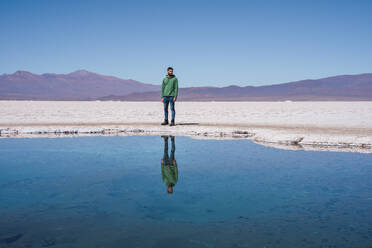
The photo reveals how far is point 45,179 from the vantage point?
4.12 meters

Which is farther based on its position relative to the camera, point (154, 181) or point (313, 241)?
point (154, 181)

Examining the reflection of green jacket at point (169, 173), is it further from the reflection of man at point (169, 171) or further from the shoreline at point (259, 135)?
the shoreline at point (259, 135)

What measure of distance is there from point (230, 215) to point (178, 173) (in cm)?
147

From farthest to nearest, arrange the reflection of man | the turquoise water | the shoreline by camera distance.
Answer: the shoreline → the reflection of man → the turquoise water

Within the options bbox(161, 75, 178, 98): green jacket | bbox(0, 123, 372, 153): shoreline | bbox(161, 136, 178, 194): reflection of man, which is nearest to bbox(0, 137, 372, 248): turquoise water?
bbox(161, 136, 178, 194): reflection of man

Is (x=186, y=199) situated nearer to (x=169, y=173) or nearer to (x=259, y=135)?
(x=169, y=173)

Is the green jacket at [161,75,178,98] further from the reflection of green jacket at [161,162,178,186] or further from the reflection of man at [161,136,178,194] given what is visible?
the reflection of green jacket at [161,162,178,186]

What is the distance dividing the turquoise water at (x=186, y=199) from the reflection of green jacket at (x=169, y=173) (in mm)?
21

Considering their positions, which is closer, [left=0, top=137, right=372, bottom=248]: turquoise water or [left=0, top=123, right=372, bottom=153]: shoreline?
[left=0, top=137, right=372, bottom=248]: turquoise water

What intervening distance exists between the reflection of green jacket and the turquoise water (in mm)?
21

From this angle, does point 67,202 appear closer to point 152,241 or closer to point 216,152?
point 152,241

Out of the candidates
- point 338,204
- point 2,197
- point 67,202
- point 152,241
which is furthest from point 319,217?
point 2,197

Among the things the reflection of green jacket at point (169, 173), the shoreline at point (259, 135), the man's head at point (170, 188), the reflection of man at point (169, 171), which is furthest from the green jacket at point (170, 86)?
the man's head at point (170, 188)

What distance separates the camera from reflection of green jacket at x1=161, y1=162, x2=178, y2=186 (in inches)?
155
